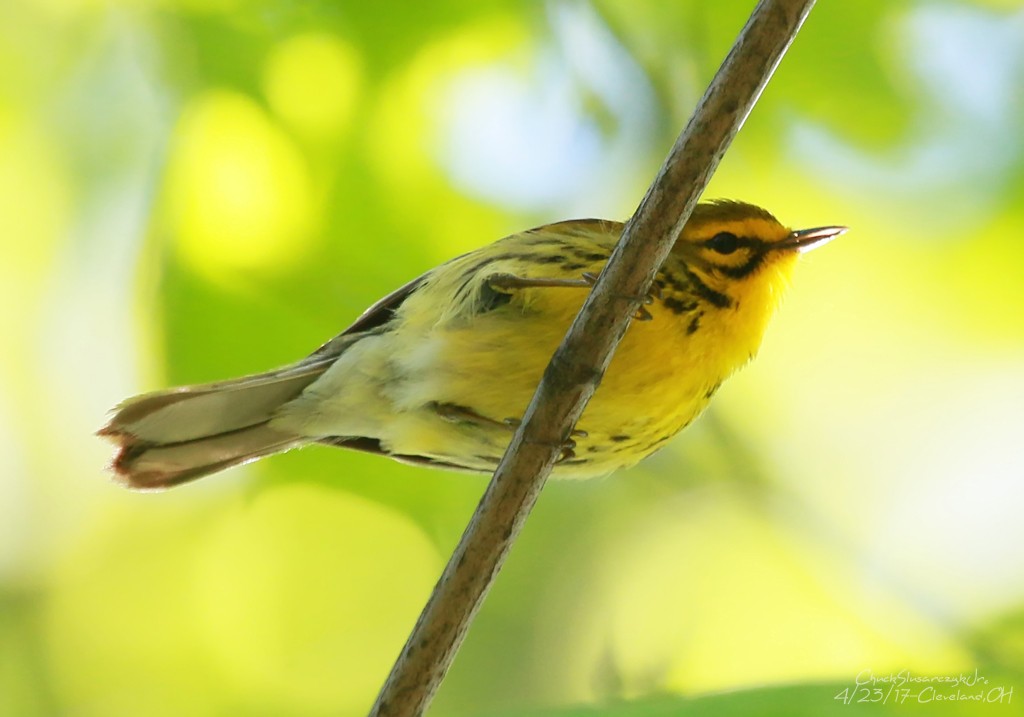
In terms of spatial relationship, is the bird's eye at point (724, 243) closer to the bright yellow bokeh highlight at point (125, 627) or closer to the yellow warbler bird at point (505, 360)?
the yellow warbler bird at point (505, 360)

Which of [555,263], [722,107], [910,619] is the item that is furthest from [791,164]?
[722,107]

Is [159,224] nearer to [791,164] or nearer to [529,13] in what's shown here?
[529,13]

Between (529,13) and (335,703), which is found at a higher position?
(529,13)

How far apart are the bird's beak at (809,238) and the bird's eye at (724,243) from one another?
0.42 feet

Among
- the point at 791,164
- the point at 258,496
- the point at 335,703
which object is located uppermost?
the point at 791,164

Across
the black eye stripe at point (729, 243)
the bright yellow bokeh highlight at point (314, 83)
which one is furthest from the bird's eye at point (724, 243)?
the bright yellow bokeh highlight at point (314, 83)

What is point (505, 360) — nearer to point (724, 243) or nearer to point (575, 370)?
point (724, 243)

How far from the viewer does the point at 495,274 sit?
2.76 meters

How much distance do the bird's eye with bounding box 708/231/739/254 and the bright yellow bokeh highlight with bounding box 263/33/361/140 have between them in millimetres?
1429

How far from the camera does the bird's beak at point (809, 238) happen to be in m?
2.87

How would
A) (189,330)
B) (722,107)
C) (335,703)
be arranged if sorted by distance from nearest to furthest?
(722,107)
(189,330)
(335,703)

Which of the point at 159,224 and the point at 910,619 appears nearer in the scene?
the point at 910,619

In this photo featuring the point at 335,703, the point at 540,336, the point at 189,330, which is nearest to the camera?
the point at 540,336

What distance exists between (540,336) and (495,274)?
0.64 ft
